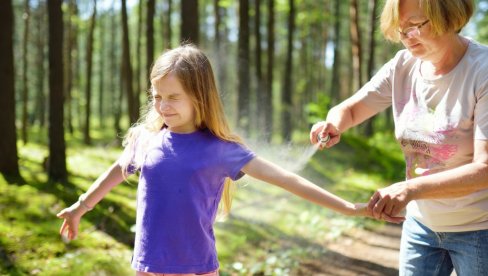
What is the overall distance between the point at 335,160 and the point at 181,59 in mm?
10506

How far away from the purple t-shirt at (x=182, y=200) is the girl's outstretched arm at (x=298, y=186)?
2.3 inches

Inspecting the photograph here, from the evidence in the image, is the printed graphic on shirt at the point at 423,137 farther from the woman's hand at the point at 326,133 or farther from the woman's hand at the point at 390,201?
the woman's hand at the point at 326,133

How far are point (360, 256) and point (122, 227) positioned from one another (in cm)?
318

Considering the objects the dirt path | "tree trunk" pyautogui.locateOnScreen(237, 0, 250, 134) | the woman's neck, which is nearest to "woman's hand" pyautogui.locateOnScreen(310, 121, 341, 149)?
the woman's neck

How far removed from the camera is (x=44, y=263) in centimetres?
562

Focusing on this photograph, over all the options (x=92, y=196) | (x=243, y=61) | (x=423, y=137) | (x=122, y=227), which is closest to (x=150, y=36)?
(x=243, y=61)

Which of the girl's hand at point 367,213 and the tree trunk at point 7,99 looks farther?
the tree trunk at point 7,99

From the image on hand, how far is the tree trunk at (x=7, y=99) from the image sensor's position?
8.70 meters

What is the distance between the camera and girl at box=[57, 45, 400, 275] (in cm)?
243

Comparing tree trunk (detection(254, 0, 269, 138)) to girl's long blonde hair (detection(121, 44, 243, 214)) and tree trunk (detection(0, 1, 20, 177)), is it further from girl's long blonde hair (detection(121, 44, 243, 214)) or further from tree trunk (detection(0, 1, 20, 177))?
girl's long blonde hair (detection(121, 44, 243, 214))

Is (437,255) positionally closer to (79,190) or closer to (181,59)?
(181,59)

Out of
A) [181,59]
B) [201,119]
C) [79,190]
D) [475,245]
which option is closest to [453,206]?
[475,245]

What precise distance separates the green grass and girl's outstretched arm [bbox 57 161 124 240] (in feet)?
3.56

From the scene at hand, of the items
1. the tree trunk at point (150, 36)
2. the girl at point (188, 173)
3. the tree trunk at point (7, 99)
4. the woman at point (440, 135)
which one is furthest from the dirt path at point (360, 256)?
the tree trunk at point (150, 36)
